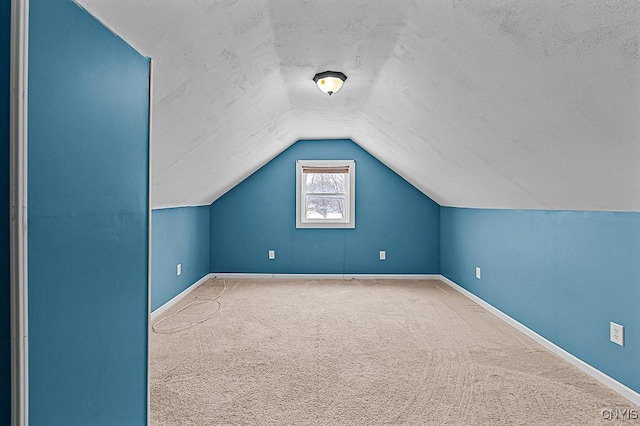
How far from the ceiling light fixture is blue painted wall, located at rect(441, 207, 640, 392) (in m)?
1.92

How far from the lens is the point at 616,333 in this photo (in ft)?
7.48

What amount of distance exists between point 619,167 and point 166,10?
222cm

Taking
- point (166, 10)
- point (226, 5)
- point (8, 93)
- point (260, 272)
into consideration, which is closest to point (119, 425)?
point (8, 93)

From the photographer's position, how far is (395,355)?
2793mm

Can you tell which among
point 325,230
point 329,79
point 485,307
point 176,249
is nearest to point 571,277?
point 485,307

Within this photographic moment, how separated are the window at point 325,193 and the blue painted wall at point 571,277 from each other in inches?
77.3

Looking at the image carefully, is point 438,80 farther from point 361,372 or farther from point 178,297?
point 178,297

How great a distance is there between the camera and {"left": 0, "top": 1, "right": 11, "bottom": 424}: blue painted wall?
87 centimetres

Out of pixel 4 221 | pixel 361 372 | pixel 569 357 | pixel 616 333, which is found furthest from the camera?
pixel 569 357

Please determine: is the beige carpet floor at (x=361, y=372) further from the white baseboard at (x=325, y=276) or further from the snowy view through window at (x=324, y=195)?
the snowy view through window at (x=324, y=195)

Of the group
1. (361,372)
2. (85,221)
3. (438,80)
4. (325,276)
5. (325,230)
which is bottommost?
(361,372)

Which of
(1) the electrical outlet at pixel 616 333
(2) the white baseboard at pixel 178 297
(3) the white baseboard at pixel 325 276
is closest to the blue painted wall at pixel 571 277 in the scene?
(1) the electrical outlet at pixel 616 333

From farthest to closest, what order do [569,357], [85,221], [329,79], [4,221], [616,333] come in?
[329,79], [569,357], [616,333], [85,221], [4,221]

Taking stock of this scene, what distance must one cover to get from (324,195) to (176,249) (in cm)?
227
